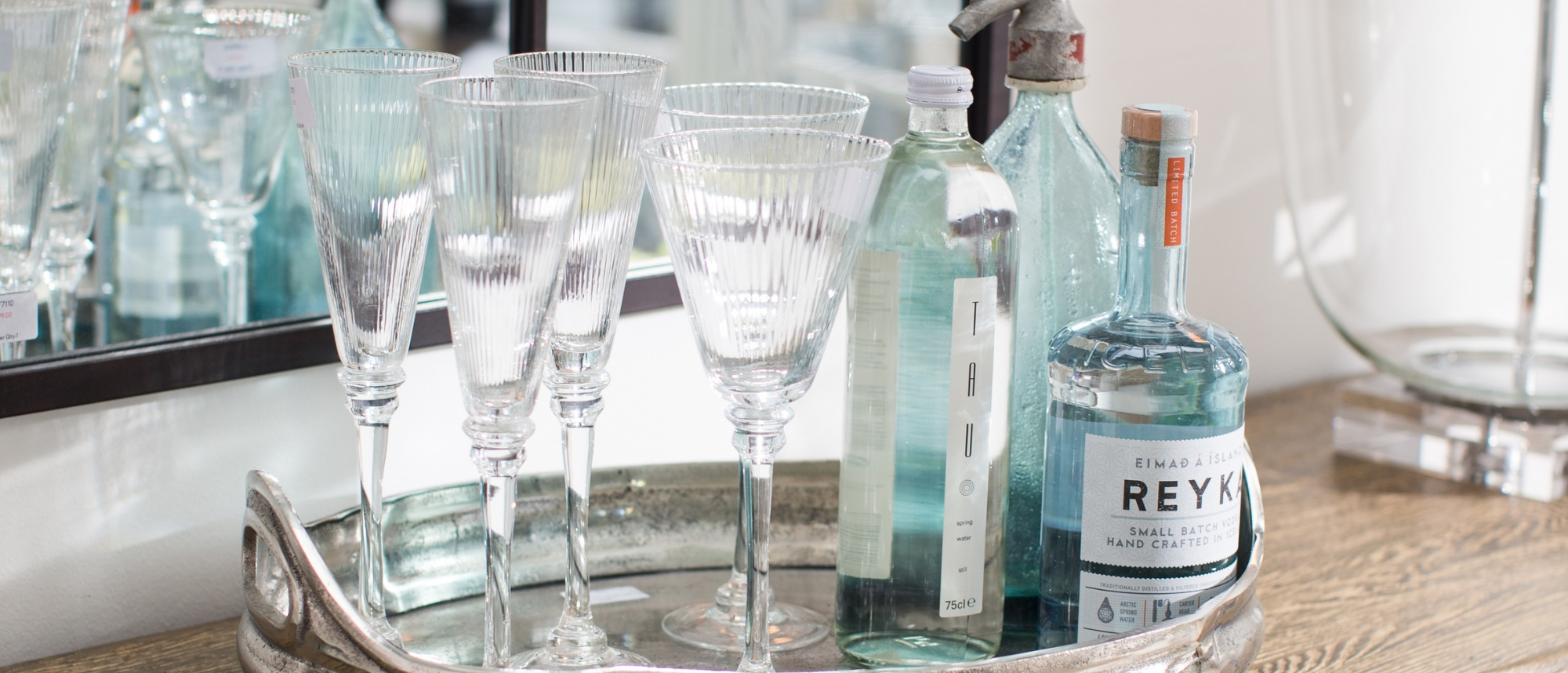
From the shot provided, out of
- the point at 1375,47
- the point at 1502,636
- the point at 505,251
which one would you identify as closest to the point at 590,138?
the point at 505,251

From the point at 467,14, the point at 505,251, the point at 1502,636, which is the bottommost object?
the point at 1502,636

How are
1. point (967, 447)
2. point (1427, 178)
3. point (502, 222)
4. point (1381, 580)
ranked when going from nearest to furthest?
point (502, 222)
point (967, 447)
point (1381, 580)
point (1427, 178)

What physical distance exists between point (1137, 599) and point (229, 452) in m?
0.45

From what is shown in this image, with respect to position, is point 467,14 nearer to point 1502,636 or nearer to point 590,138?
point 590,138

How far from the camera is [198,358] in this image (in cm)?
69

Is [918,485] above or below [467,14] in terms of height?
below

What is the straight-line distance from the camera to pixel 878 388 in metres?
0.62

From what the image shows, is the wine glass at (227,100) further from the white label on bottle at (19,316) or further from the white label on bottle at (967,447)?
the white label on bottle at (967,447)

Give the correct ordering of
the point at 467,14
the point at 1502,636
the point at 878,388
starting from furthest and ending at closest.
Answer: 1. the point at 467,14
2. the point at 1502,636
3. the point at 878,388

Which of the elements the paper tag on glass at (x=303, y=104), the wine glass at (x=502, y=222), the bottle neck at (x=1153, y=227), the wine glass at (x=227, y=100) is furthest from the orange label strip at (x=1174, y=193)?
the wine glass at (x=227, y=100)

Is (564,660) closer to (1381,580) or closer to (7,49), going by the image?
(7,49)

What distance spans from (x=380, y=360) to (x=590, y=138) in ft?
0.47

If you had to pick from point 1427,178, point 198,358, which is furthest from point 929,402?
point 1427,178

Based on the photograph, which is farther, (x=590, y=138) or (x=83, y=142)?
(x=83, y=142)
